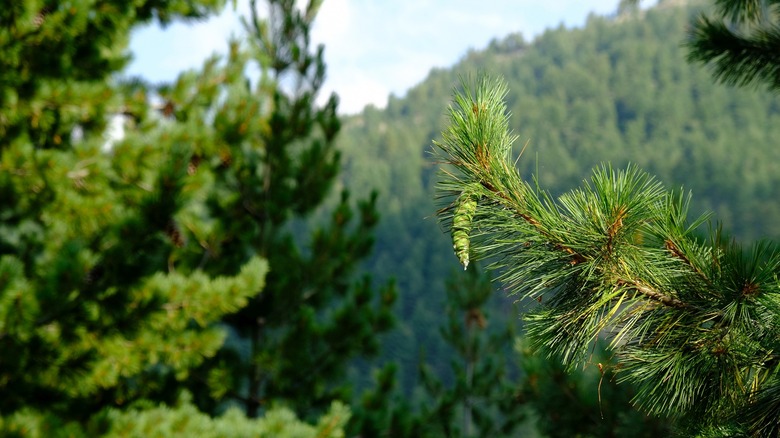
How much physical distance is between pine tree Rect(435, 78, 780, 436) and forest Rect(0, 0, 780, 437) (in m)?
0.01

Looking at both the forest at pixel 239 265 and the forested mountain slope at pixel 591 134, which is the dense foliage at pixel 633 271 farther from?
the forested mountain slope at pixel 591 134

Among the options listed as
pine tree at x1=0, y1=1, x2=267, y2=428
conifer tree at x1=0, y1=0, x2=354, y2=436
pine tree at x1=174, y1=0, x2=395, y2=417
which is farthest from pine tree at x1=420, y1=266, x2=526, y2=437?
pine tree at x1=0, y1=1, x2=267, y2=428

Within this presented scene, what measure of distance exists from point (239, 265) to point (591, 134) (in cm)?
12665

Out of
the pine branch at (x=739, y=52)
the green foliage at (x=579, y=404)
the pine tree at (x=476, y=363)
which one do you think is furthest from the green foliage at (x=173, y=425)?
the pine tree at (x=476, y=363)

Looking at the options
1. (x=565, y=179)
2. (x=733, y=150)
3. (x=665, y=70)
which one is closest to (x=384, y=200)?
(x=565, y=179)

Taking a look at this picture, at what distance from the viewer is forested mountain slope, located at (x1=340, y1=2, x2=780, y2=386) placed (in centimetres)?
9331

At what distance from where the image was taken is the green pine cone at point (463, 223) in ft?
4.67

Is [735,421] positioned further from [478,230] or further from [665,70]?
[665,70]

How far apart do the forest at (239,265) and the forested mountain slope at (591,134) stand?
64719 mm

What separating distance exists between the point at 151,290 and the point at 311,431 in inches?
82.6

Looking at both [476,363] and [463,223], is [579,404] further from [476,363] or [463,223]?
[476,363]

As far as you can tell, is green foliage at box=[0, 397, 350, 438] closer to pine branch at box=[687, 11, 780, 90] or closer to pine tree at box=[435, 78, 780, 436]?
pine tree at box=[435, 78, 780, 436]

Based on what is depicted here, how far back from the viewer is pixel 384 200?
117125 mm

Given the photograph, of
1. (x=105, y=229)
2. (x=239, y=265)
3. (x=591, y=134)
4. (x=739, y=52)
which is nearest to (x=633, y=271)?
(x=739, y=52)
